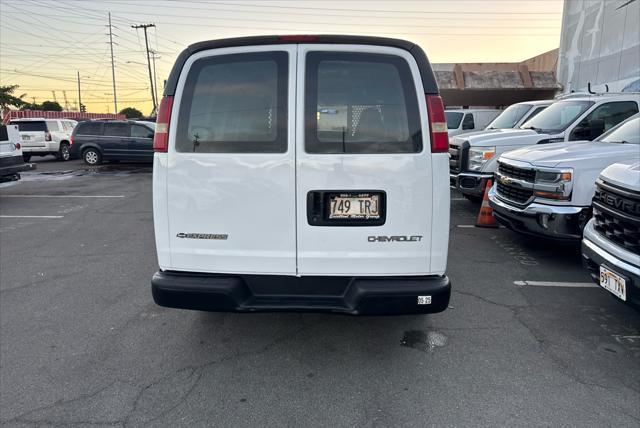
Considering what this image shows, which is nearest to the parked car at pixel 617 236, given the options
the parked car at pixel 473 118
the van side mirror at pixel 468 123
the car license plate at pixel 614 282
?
the car license plate at pixel 614 282

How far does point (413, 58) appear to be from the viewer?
2.91m

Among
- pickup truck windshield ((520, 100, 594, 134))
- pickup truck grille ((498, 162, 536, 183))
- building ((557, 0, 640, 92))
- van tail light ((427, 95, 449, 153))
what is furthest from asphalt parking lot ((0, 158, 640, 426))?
building ((557, 0, 640, 92))

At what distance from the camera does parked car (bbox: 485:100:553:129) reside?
9.23 m

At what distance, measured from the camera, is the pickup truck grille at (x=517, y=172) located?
209 inches

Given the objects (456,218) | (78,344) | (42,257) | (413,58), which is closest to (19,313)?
(78,344)

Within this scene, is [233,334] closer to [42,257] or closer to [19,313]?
[19,313]

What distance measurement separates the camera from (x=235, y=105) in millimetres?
2973

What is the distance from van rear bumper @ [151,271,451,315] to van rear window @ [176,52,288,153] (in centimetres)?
88

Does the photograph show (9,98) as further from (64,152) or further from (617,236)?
(617,236)

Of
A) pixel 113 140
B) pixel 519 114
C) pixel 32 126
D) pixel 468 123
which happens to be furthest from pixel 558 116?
pixel 32 126

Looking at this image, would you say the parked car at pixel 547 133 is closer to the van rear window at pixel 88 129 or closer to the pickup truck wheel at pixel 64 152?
the van rear window at pixel 88 129

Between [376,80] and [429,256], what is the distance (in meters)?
1.20

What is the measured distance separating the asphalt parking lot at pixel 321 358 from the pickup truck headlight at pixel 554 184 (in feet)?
2.96

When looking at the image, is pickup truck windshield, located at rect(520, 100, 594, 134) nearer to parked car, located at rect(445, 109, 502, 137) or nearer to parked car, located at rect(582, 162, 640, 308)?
parked car, located at rect(582, 162, 640, 308)
